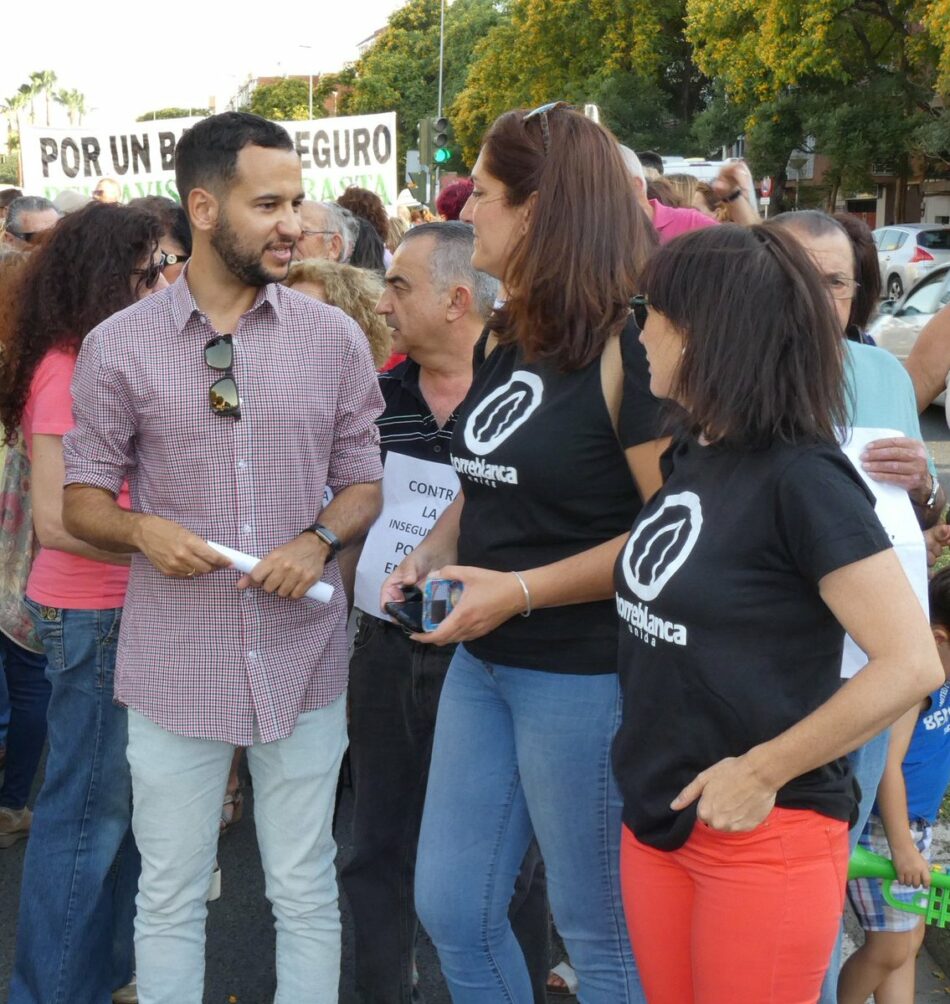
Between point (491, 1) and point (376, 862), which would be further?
point (491, 1)

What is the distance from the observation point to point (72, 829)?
9.80 feet

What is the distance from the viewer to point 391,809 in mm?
3234

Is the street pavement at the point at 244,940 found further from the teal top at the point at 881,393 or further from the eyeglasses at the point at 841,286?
the eyeglasses at the point at 841,286

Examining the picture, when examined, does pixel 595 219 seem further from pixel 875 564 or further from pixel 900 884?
pixel 900 884

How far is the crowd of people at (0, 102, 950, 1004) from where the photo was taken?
6.49 feet

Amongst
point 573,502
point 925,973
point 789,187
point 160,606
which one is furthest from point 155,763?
point 789,187

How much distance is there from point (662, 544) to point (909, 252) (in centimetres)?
A: 2461

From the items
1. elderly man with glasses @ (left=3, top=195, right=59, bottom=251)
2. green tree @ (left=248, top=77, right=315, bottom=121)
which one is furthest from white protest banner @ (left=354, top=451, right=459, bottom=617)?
green tree @ (left=248, top=77, right=315, bottom=121)

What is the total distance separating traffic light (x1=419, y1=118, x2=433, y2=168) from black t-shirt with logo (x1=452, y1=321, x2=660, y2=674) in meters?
15.8

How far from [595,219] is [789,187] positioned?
136 ft

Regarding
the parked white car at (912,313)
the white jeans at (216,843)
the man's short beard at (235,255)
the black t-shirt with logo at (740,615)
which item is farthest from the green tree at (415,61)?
the black t-shirt with logo at (740,615)

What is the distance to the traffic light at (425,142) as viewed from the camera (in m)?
17.8

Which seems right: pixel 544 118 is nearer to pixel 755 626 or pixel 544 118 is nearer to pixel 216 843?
pixel 755 626

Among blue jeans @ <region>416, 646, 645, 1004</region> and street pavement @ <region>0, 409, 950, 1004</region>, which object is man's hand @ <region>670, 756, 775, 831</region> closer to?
blue jeans @ <region>416, 646, 645, 1004</region>
